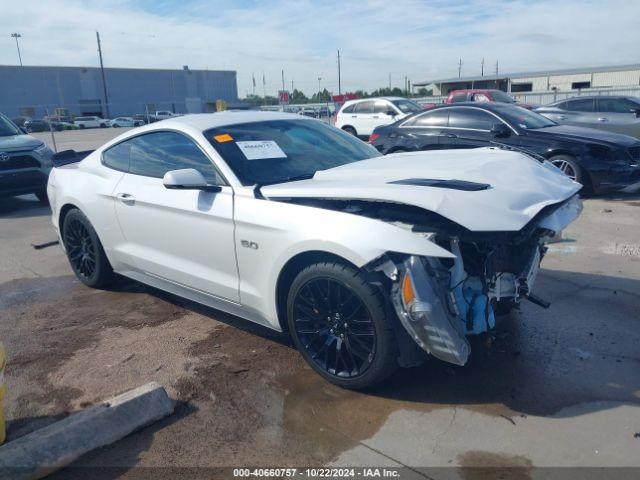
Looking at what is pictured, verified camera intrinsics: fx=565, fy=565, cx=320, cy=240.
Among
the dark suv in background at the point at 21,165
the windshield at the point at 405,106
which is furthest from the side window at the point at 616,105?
the dark suv in background at the point at 21,165

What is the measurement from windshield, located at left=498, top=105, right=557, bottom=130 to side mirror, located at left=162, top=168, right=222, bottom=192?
6.70 metres

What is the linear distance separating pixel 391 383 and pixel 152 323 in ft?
6.98

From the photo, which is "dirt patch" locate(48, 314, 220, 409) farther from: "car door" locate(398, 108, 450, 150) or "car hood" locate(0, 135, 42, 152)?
"car hood" locate(0, 135, 42, 152)

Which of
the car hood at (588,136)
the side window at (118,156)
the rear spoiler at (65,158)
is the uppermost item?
the side window at (118,156)

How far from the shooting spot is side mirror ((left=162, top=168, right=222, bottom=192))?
365 cm

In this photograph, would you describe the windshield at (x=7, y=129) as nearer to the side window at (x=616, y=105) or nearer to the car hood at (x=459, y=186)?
the car hood at (x=459, y=186)

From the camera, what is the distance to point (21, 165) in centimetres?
946

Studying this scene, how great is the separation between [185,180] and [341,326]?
1394 millimetres

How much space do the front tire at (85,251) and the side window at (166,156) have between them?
83cm

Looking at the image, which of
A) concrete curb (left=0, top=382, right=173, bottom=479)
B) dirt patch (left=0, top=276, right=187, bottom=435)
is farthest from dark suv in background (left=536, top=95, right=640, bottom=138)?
concrete curb (left=0, top=382, right=173, bottom=479)

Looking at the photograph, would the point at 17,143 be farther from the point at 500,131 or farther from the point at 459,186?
the point at 459,186

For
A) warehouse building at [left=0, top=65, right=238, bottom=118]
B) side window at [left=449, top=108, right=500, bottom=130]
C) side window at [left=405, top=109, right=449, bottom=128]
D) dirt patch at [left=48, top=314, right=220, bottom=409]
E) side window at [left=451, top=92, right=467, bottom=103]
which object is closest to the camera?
dirt patch at [left=48, top=314, right=220, bottom=409]

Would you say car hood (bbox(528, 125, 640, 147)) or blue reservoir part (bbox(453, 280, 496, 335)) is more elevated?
car hood (bbox(528, 125, 640, 147))

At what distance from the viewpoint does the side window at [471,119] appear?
9.13 meters
